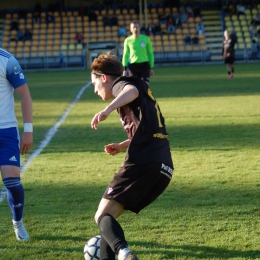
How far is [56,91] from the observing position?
68.8 feet

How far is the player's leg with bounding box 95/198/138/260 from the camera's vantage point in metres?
3.79

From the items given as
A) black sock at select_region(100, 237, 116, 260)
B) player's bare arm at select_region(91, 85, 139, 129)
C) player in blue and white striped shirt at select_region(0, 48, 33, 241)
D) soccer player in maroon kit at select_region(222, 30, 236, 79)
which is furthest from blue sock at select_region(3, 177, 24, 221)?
soccer player in maroon kit at select_region(222, 30, 236, 79)

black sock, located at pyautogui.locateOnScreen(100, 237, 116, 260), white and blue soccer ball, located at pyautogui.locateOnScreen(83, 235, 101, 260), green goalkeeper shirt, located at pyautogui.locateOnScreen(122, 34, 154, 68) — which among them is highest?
black sock, located at pyautogui.locateOnScreen(100, 237, 116, 260)

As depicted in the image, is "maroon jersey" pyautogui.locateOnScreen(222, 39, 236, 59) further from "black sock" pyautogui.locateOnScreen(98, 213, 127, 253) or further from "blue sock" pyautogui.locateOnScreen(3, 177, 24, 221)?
"black sock" pyautogui.locateOnScreen(98, 213, 127, 253)

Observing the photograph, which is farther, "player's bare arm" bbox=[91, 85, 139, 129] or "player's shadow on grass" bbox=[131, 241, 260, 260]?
"player's shadow on grass" bbox=[131, 241, 260, 260]

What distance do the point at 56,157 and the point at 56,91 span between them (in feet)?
40.2

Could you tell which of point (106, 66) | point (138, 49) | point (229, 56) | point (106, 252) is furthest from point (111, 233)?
point (229, 56)

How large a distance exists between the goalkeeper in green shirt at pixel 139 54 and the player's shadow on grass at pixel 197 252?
38.3 ft

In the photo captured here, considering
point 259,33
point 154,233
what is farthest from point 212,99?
point 259,33

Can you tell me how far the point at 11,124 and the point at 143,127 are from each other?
4.43 ft

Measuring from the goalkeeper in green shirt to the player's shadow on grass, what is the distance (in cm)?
1166

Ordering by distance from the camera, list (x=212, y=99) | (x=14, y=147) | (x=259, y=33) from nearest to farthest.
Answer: (x=14, y=147)
(x=212, y=99)
(x=259, y=33)

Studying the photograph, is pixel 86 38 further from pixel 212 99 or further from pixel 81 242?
pixel 81 242

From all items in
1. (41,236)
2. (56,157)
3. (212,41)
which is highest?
(41,236)
